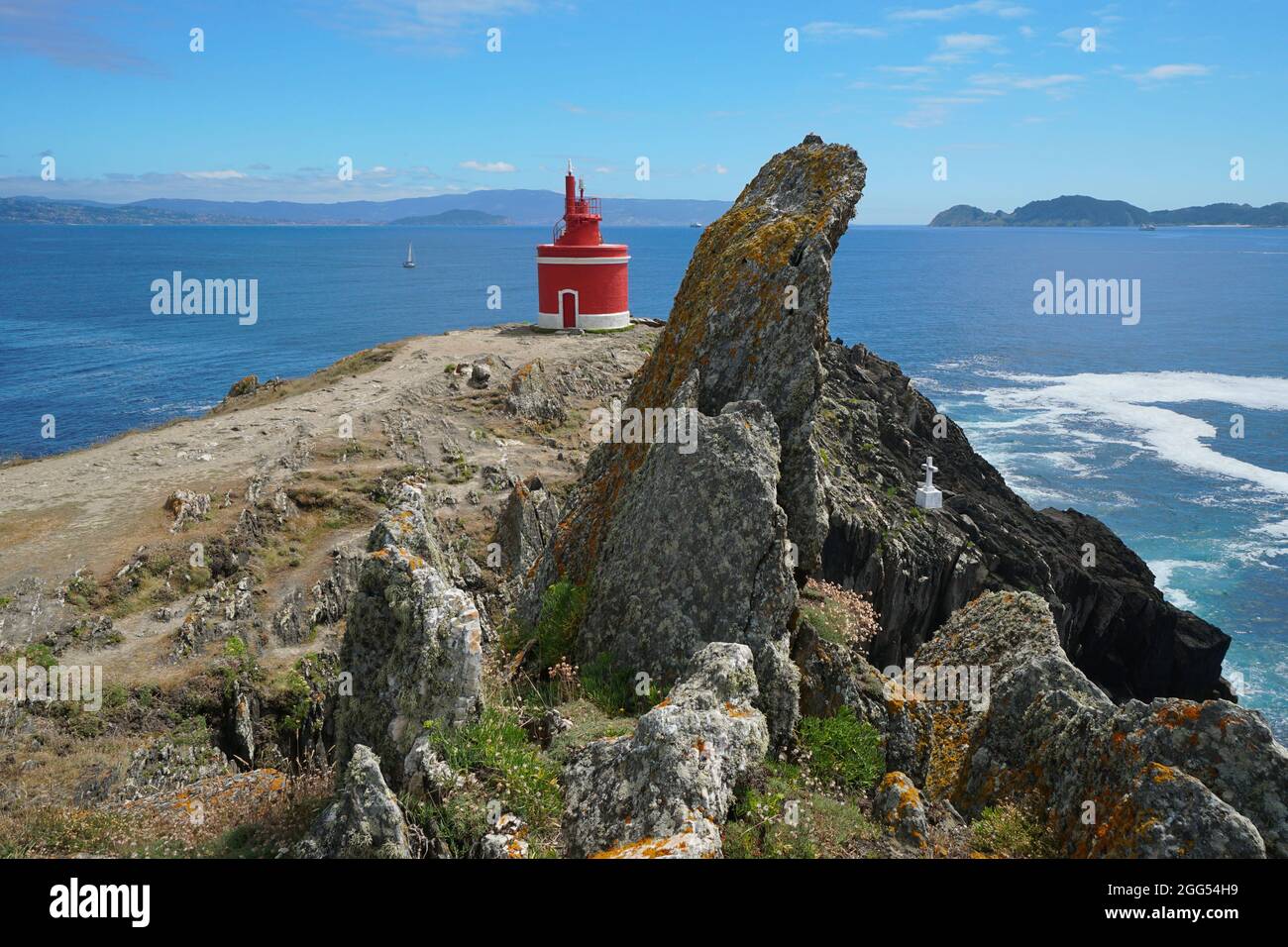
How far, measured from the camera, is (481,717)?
6480mm

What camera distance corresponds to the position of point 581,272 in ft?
162

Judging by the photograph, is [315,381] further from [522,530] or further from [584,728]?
[584,728]

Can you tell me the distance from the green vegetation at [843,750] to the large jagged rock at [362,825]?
3.67 metres

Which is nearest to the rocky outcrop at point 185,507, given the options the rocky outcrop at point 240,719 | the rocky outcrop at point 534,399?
the rocky outcrop at point 240,719

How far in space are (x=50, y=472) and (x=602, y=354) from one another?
2490 cm

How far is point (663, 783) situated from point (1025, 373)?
86132 mm

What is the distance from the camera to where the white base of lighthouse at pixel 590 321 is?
50.2 metres

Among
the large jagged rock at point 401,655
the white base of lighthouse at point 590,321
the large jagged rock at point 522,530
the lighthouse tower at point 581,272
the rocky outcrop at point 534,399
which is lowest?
the large jagged rock at point 522,530

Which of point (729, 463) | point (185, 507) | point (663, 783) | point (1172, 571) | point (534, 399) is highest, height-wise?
point (534, 399)

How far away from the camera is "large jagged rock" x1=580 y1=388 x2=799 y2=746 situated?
8641 mm

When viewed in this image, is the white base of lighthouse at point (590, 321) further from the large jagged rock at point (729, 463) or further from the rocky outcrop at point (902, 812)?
the rocky outcrop at point (902, 812)

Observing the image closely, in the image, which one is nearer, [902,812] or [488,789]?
[488,789]

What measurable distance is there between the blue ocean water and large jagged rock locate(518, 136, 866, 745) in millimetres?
26765

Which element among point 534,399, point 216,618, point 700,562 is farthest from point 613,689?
point 534,399
